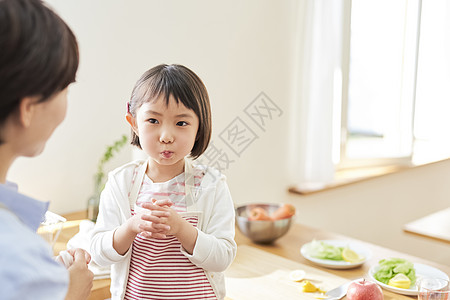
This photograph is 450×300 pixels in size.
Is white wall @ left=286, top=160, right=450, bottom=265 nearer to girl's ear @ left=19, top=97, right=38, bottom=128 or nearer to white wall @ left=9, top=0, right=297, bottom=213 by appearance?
white wall @ left=9, top=0, right=297, bottom=213

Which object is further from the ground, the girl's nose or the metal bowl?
the girl's nose

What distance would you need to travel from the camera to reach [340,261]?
157 centimetres

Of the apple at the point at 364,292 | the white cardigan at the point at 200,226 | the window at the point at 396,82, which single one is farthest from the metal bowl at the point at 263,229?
the window at the point at 396,82

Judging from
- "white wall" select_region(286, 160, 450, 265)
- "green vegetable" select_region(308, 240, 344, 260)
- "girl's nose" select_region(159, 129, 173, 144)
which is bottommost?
"white wall" select_region(286, 160, 450, 265)

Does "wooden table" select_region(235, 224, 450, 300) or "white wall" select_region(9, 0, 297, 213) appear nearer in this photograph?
"wooden table" select_region(235, 224, 450, 300)

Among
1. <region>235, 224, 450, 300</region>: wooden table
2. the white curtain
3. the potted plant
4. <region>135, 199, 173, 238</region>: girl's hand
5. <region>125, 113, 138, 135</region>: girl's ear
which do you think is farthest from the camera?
the white curtain

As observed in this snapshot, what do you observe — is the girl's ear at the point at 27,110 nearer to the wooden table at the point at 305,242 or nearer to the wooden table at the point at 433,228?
the wooden table at the point at 305,242

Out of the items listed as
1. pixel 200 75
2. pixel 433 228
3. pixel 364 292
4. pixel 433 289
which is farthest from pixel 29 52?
pixel 433 228

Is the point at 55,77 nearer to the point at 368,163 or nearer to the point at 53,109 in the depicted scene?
the point at 53,109

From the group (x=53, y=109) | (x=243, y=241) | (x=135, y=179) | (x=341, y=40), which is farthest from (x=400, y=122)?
(x=53, y=109)

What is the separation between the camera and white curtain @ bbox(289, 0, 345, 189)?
2.58m

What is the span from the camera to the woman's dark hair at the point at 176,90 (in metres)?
0.97

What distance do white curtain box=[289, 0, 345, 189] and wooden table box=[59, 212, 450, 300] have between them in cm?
75

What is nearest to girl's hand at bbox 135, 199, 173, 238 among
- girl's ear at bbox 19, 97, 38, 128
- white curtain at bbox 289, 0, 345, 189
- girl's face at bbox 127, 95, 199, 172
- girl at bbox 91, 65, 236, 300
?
girl at bbox 91, 65, 236, 300
